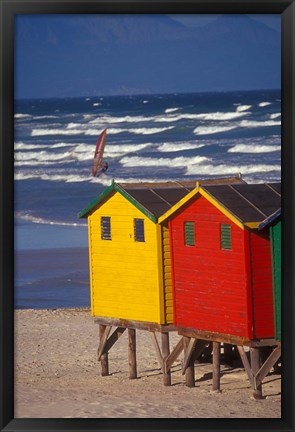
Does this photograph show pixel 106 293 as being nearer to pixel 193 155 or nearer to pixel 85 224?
pixel 85 224

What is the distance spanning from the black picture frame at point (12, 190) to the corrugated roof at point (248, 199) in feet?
7.50

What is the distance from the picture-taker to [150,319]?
22.8 m

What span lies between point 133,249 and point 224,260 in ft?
6.35

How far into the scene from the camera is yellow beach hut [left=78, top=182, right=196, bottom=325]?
22500 millimetres

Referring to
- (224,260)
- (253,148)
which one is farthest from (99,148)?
(224,260)

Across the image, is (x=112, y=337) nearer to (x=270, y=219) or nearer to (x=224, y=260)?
(x=224, y=260)

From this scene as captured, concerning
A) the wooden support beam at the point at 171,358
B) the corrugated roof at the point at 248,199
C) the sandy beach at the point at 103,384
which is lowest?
the sandy beach at the point at 103,384

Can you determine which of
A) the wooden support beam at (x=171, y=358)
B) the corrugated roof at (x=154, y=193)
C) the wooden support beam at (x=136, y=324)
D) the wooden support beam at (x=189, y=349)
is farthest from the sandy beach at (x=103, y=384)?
the corrugated roof at (x=154, y=193)

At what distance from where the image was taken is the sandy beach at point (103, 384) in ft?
66.1

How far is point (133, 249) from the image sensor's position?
22703 mm

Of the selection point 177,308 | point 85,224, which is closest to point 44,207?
point 85,224

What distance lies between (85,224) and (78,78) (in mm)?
3299

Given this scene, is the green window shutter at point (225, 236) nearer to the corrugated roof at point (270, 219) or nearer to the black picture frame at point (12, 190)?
the corrugated roof at point (270, 219)

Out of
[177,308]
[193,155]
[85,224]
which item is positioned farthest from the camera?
[193,155]
